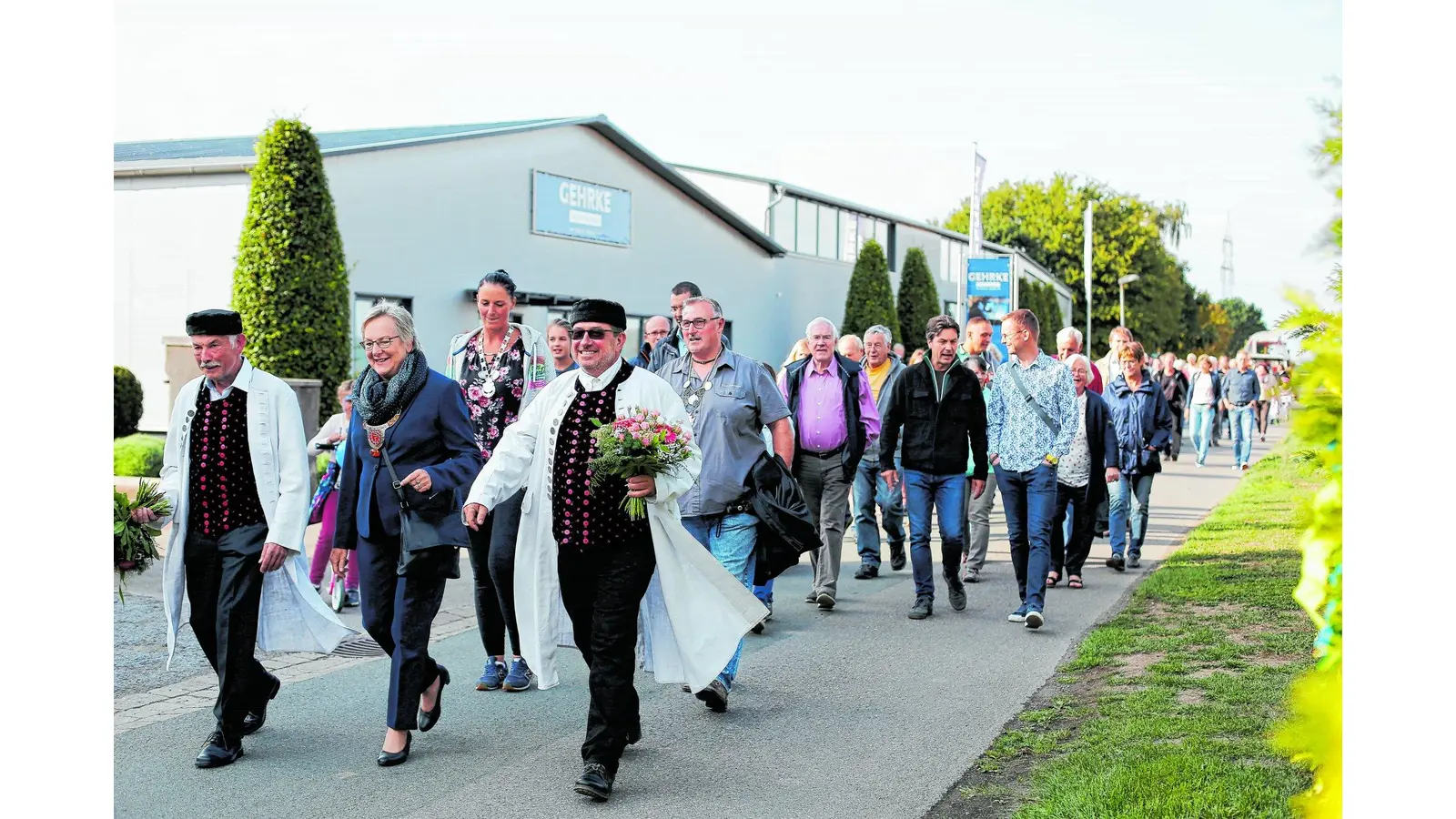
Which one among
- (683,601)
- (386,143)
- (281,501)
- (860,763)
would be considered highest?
(386,143)

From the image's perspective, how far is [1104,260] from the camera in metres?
83.0

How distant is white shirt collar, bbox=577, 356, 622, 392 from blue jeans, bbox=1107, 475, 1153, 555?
7.04m

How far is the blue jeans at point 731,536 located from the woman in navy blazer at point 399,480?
1536 millimetres

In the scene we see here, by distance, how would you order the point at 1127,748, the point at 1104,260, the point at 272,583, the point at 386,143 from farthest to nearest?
the point at 1104,260, the point at 386,143, the point at 272,583, the point at 1127,748

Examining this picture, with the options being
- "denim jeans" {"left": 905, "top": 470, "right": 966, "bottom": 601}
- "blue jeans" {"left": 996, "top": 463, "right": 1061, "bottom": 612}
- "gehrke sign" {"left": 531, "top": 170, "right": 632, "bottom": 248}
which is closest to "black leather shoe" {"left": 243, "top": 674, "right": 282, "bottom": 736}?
"denim jeans" {"left": 905, "top": 470, "right": 966, "bottom": 601}

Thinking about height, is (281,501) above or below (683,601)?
above

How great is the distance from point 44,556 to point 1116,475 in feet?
29.1

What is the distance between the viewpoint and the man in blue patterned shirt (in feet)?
29.6

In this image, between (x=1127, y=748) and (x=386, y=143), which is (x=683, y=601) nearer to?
(x=1127, y=748)

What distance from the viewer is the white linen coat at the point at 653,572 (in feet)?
18.9

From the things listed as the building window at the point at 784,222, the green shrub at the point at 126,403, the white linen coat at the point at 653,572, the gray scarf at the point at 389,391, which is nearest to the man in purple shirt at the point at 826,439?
the white linen coat at the point at 653,572
